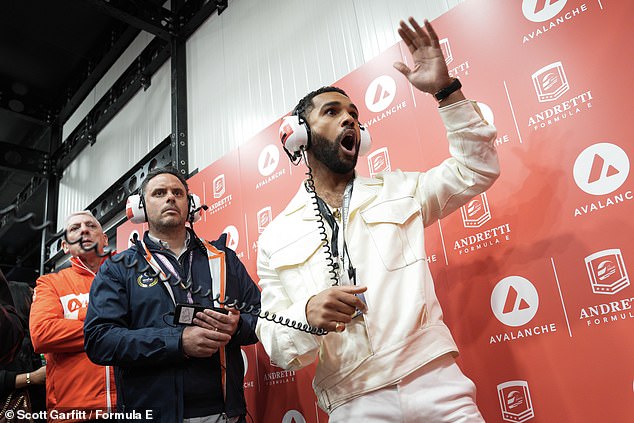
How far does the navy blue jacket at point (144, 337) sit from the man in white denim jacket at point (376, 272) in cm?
55

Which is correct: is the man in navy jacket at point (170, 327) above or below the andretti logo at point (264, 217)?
below

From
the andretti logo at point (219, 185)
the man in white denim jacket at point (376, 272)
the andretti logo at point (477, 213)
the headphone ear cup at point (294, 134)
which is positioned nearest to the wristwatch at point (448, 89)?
the man in white denim jacket at point (376, 272)

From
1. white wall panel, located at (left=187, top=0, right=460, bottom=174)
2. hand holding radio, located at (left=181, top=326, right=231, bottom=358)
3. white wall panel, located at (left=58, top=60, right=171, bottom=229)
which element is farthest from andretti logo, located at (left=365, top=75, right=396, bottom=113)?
white wall panel, located at (left=58, top=60, right=171, bottom=229)

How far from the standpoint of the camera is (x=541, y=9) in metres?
2.34

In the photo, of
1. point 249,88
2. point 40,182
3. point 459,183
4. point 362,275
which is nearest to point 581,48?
point 459,183

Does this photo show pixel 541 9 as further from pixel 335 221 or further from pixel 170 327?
pixel 170 327

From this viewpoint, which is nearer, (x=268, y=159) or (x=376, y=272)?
(x=376, y=272)

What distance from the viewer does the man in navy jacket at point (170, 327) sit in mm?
2217

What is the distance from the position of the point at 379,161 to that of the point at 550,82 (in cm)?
93

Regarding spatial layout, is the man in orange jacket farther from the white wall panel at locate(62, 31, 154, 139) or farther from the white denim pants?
the white wall panel at locate(62, 31, 154, 139)

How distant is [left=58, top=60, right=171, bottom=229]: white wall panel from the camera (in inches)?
225

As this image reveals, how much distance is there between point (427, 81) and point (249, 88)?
2.77 metres

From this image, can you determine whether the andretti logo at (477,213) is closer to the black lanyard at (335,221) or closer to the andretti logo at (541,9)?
the black lanyard at (335,221)

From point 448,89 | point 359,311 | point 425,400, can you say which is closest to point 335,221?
point 359,311
